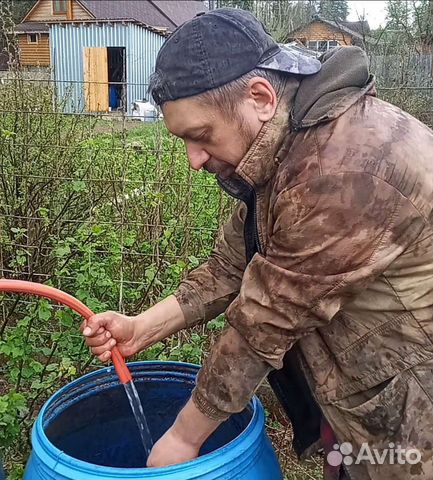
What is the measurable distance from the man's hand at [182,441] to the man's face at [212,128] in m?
0.55

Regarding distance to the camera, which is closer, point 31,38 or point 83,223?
point 83,223

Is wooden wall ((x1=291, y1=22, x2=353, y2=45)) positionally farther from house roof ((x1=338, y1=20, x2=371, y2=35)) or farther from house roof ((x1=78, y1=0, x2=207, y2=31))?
house roof ((x1=78, y1=0, x2=207, y2=31))

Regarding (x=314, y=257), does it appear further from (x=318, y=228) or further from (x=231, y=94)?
(x=231, y=94)

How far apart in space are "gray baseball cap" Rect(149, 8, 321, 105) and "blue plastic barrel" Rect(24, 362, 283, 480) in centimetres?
78

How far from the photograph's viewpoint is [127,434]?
202cm

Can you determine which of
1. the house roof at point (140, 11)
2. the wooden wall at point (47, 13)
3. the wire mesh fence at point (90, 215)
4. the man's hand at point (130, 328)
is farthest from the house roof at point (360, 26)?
the wooden wall at point (47, 13)

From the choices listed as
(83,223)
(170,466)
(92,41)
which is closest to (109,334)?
(170,466)

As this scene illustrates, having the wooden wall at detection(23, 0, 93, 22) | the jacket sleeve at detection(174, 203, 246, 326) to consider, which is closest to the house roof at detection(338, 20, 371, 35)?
the jacket sleeve at detection(174, 203, 246, 326)

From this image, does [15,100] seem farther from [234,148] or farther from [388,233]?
[388,233]

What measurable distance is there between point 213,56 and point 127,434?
1.25 metres

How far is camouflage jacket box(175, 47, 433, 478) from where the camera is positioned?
4.02 ft

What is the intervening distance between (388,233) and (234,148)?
37 centimetres

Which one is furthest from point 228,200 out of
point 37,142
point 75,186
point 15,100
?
point 15,100

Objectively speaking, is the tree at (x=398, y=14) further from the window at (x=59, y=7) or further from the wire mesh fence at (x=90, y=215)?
the window at (x=59, y=7)
